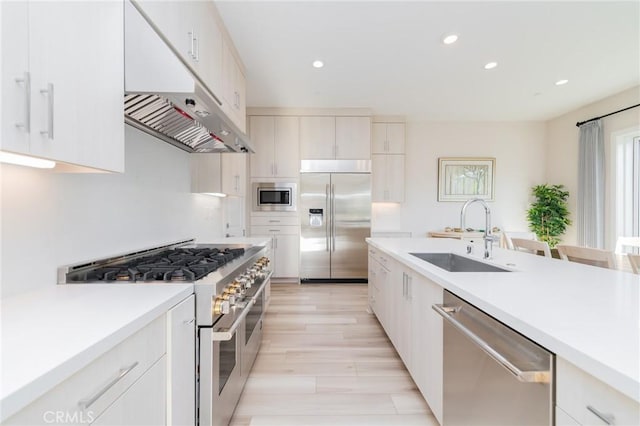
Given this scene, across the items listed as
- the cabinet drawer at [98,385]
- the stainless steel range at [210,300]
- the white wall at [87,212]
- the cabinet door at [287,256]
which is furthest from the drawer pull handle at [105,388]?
the cabinet door at [287,256]

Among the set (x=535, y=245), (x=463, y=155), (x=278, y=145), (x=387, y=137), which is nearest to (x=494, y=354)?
(x=535, y=245)

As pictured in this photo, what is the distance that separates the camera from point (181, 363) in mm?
1074

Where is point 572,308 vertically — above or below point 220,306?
above

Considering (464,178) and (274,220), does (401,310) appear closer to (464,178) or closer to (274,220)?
(274,220)

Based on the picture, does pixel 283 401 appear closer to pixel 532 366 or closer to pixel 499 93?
pixel 532 366

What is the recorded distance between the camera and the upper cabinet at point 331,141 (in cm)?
457

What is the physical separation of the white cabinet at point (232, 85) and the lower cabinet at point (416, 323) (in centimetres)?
195

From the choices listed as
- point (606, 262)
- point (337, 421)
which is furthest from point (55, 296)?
point (606, 262)

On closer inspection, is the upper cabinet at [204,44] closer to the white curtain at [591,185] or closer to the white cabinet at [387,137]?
the white cabinet at [387,137]

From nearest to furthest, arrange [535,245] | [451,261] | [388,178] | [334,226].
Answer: [451,261], [535,245], [334,226], [388,178]

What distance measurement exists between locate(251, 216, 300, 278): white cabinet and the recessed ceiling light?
299 cm

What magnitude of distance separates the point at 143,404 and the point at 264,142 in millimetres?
4105

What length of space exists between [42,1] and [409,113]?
485 cm

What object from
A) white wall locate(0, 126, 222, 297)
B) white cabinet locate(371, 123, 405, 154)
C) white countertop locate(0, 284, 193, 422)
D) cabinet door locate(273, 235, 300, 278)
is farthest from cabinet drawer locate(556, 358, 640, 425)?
white cabinet locate(371, 123, 405, 154)
